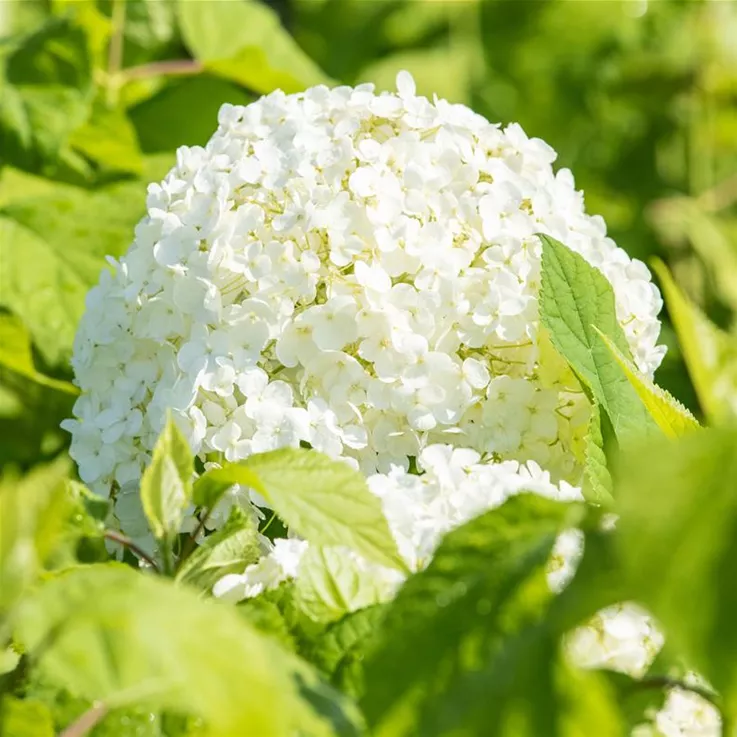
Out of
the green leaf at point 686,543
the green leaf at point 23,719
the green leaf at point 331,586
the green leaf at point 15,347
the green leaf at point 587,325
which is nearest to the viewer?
the green leaf at point 686,543

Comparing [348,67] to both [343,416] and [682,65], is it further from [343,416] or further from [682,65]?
[343,416]

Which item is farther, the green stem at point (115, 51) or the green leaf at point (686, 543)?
the green stem at point (115, 51)

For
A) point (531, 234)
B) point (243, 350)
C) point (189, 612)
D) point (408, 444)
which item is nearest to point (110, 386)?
point (243, 350)

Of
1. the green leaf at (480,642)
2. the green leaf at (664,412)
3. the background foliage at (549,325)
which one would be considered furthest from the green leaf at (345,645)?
the green leaf at (664,412)

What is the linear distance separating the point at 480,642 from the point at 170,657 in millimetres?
151

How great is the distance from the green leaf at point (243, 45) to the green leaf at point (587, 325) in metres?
0.71

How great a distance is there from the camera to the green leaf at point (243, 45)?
1.52 metres

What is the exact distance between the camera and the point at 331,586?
2.42 feet

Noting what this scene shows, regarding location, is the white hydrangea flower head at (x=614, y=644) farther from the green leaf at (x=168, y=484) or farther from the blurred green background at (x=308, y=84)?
the blurred green background at (x=308, y=84)

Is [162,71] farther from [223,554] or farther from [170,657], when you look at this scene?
[170,657]

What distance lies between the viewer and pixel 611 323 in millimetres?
890

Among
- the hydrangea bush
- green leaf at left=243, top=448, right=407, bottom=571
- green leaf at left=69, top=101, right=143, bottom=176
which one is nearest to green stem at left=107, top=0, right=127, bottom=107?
green leaf at left=69, top=101, right=143, bottom=176

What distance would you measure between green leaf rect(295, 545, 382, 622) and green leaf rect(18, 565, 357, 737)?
0.13 m

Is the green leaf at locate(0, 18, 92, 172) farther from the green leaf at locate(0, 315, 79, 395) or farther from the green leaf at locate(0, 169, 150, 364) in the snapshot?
the green leaf at locate(0, 315, 79, 395)
